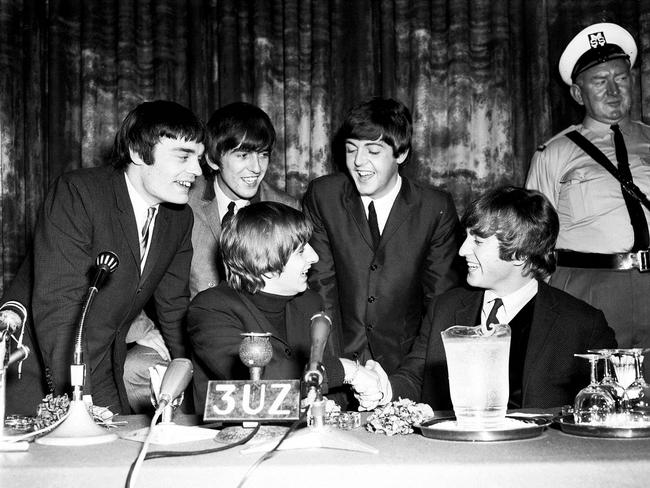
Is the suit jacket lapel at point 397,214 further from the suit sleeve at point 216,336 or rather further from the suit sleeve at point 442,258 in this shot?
the suit sleeve at point 216,336

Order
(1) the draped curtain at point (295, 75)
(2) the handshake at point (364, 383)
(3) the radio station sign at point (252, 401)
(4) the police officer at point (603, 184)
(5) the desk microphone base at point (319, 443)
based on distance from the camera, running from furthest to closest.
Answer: (1) the draped curtain at point (295, 75) → (4) the police officer at point (603, 184) → (2) the handshake at point (364, 383) → (3) the radio station sign at point (252, 401) → (5) the desk microphone base at point (319, 443)

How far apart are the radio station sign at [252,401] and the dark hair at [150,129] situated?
1.71 metres

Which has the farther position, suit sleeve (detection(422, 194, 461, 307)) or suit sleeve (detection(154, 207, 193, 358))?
suit sleeve (detection(422, 194, 461, 307))

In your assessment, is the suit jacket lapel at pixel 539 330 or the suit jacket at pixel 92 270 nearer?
the suit jacket lapel at pixel 539 330

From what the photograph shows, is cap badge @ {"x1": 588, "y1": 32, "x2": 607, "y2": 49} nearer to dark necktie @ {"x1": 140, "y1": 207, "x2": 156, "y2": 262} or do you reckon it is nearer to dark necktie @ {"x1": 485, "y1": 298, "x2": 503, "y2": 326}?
dark necktie @ {"x1": 485, "y1": 298, "x2": 503, "y2": 326}

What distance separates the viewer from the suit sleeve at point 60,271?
2.82 meters

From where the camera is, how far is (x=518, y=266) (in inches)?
117

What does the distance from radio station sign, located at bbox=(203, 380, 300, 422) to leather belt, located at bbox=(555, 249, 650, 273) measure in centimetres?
238

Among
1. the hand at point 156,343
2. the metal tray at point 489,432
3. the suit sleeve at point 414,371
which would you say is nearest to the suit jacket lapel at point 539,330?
the suit sleeve at point 414,371

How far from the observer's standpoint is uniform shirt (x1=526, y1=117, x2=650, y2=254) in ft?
12.3

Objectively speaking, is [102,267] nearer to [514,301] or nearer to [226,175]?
[514,301]

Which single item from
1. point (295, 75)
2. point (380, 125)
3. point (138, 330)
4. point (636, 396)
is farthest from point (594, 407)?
point (295, 75)

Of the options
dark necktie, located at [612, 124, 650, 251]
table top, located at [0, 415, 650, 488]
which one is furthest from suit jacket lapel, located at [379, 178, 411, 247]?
table top, located at [0, 415, 650, 488]

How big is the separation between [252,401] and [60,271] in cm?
149
